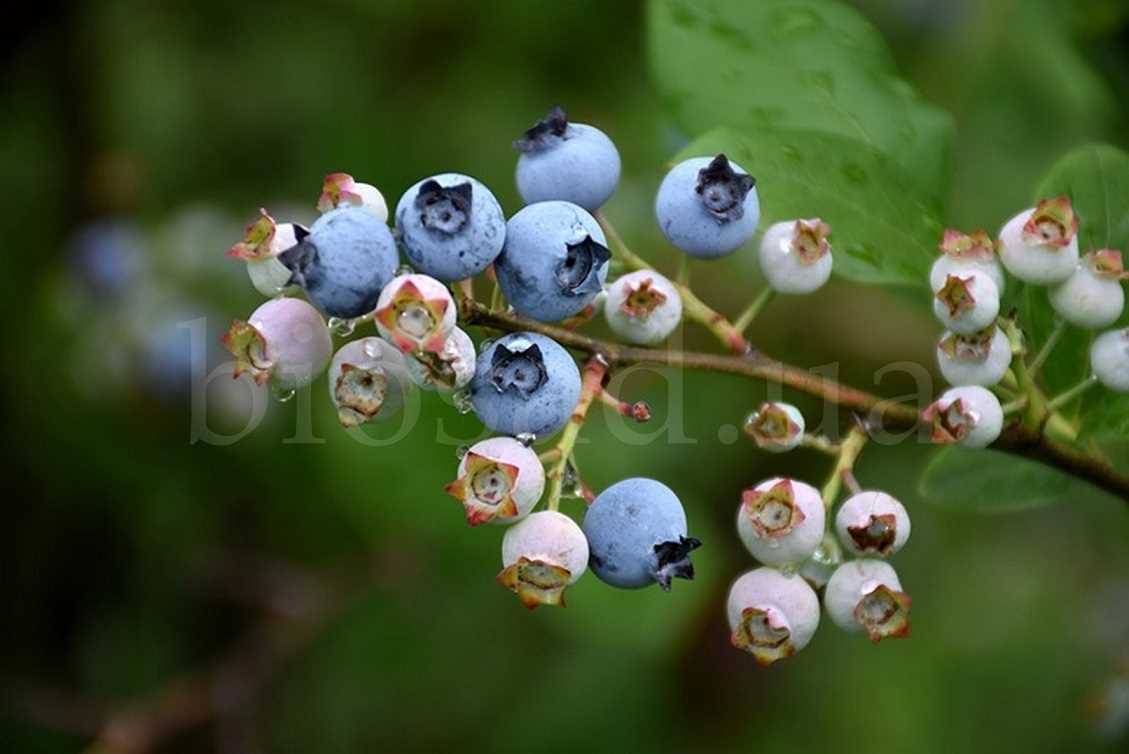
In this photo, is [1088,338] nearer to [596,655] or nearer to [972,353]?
[972,353]

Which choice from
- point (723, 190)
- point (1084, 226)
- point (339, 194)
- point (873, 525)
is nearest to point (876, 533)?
point (873, 525)

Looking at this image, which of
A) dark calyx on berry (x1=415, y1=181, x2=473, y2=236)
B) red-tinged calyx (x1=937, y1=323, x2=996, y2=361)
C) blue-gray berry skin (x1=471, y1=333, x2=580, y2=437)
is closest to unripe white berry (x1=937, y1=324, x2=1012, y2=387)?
red-tinged calyx (x1=937, y1=323, x2=996, y2=361)

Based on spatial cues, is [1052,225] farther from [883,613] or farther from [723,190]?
[883,613]

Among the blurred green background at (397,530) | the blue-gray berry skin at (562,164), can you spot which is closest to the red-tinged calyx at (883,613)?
the blue-gray berry skin at (562,164)

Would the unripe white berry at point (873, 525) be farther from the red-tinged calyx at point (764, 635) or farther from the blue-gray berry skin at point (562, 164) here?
the blue-gray berry skin at point (562, 164)

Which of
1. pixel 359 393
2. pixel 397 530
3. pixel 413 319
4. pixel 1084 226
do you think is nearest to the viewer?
pixel 413 319

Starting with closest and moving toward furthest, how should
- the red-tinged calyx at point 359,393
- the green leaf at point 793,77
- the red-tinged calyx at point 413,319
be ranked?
the red-tinged calyx at point 413,319, the red-tinged calyx at point 359,393, the green leaf at point 793,77
